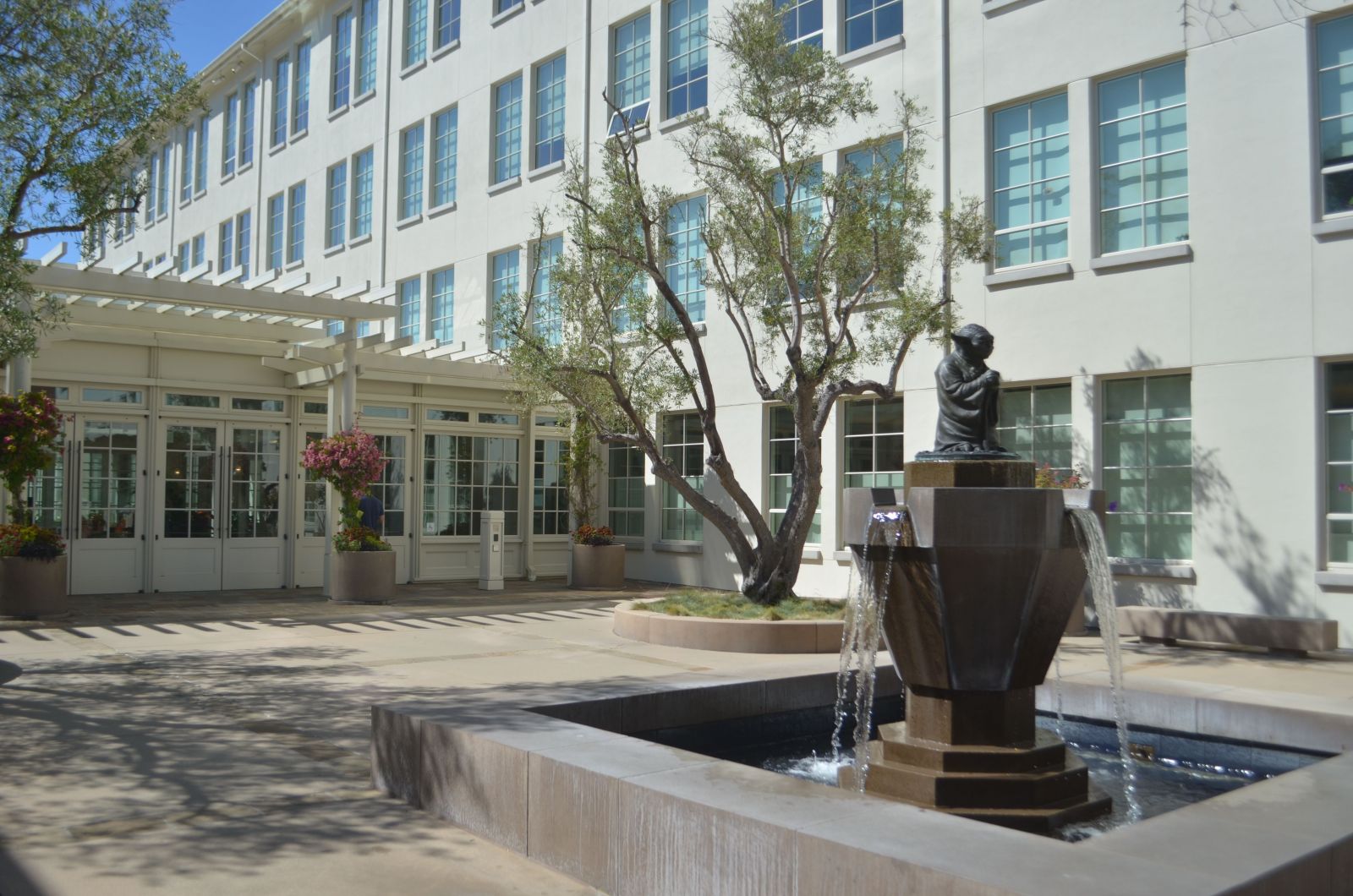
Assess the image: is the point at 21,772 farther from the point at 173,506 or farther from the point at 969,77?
the point at 969,77

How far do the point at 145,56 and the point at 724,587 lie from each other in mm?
11686

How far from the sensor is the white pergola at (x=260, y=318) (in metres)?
15.0

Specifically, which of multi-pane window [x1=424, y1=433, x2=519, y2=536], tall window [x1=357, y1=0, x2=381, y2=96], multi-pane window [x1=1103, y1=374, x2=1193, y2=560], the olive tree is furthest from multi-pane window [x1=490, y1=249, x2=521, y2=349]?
multi-pane window [x1=1103, y1=374, x2=1193, y2=560]

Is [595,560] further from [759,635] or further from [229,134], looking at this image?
[229,134]

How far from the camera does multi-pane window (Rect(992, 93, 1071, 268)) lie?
14.9m

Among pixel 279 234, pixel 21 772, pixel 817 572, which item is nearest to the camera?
pixel 21 772

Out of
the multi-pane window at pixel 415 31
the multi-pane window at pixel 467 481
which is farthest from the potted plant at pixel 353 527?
the multi-pane window at pixel 415 31

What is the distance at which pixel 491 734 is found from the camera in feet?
18.7

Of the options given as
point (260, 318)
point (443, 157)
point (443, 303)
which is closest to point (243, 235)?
point (443, 157)

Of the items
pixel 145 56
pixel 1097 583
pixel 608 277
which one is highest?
pixel 145 56

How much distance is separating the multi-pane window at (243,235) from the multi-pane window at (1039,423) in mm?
24223

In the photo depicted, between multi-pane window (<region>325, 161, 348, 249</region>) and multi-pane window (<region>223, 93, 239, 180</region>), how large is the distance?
19.9 ft

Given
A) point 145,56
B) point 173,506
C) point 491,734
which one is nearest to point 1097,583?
point 491,734

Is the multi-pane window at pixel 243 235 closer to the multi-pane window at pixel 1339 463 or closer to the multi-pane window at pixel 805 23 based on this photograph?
the multi-pane window at pixel 805 23
